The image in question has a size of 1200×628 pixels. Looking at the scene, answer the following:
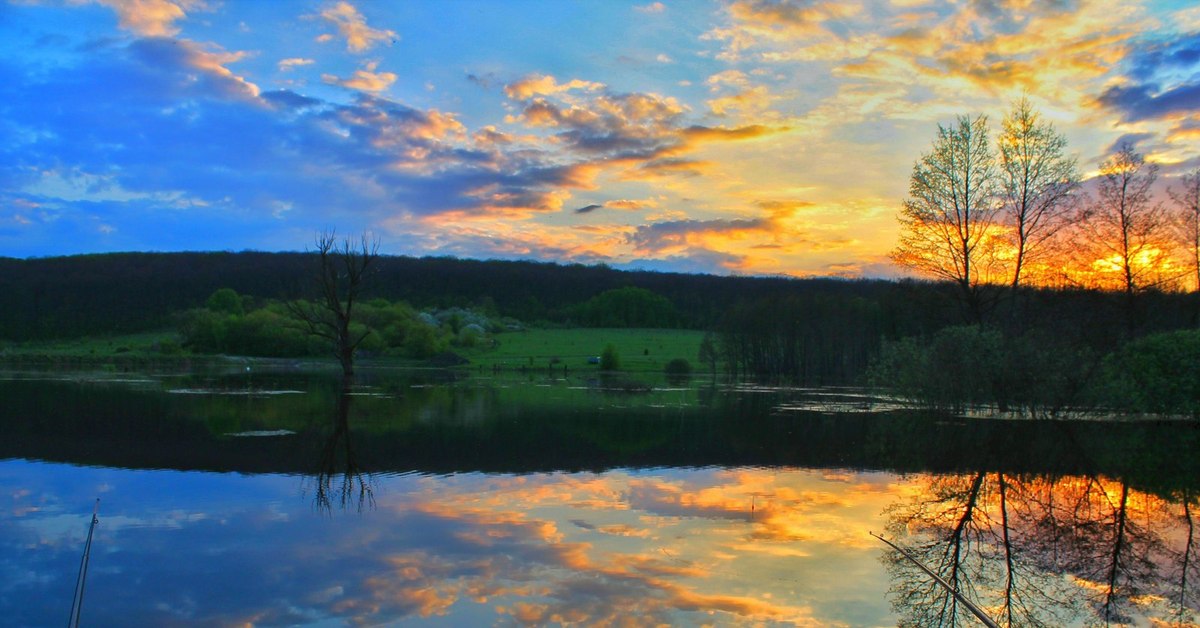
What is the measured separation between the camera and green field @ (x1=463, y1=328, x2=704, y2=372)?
76500 mm

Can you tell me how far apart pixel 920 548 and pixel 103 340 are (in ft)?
322

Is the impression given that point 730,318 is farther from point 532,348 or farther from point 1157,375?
point 1157,375

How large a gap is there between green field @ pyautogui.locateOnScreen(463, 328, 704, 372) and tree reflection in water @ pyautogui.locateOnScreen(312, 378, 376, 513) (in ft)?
175

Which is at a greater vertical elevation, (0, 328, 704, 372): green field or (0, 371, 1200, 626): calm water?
(0, 328, 704, 372): green field

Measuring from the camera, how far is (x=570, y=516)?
10883 mm

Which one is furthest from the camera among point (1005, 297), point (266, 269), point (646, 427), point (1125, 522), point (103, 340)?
point (266, 269)

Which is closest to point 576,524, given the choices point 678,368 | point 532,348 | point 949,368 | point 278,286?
point 949,368

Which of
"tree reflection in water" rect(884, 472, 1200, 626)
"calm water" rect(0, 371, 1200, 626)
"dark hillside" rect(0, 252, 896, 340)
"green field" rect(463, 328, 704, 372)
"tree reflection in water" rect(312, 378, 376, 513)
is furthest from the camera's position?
"dark hillside" rect(0, 252, 896, 340)

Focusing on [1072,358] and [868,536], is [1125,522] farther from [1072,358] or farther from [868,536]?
[1072,358]

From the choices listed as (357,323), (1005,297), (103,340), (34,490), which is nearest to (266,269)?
(103,340)

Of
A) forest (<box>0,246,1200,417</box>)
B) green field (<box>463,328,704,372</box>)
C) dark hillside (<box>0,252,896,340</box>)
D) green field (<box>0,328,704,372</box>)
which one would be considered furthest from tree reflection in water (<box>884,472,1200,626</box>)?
dark hillside (<box>0,252,896,340</box>)

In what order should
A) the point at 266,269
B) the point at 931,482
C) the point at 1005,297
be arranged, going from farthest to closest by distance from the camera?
the point at 266,269, the point at 1005,297, the point at 931,482

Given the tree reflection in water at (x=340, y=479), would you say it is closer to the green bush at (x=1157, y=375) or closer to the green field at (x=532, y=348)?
the green bush at (x=1157, y=375)

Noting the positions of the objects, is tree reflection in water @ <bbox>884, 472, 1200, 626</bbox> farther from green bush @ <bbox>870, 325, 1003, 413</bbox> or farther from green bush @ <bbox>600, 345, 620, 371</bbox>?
green bush @ <bbox>600, 345, 620, 371</bbox>
